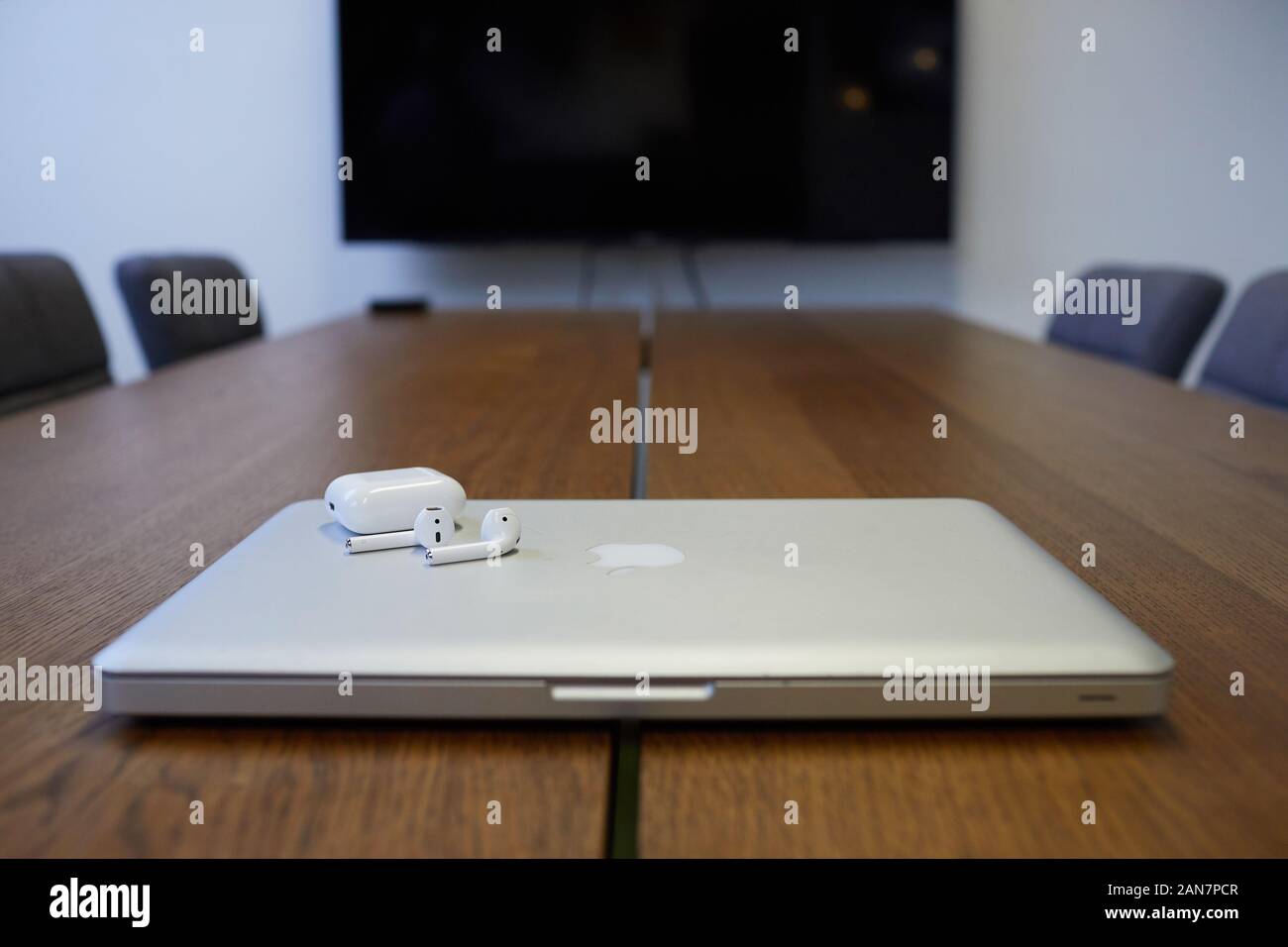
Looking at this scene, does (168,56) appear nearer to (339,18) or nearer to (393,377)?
(339,18)

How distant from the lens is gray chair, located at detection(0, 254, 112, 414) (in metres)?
1.45

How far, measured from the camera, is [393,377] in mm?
1270

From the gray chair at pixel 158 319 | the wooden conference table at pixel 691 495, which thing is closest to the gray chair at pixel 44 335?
the gray chair at pixel 158 319

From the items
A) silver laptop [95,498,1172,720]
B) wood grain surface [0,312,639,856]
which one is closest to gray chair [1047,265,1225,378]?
wood grain surface [0,312,639,856]

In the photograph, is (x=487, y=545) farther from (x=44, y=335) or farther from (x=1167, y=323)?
(x=1167, y=323)

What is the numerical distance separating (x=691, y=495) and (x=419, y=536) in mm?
246

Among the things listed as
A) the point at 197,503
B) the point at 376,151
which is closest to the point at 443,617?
the point at 197,503

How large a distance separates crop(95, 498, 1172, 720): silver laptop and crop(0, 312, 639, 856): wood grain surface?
2 centimetres

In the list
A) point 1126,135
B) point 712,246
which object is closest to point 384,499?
point 712,246

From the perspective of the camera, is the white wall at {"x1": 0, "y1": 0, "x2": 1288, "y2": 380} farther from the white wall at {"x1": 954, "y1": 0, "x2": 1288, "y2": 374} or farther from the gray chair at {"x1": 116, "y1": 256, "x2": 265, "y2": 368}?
the gray chair at {"x1": 116, "y1": 256, "x2": 265, "y2": 368}

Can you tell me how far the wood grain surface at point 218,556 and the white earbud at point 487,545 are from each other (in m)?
0.08

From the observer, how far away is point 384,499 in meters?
0.45
